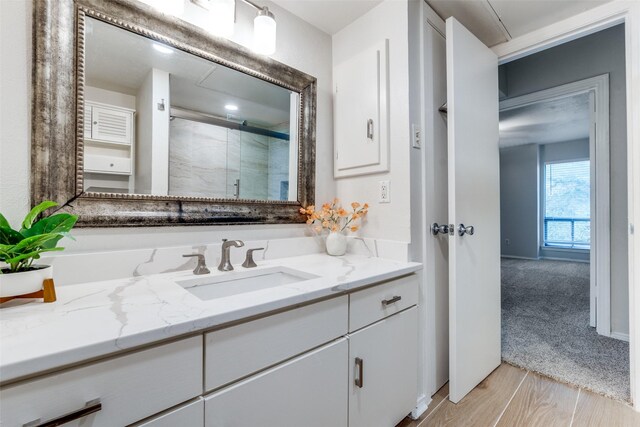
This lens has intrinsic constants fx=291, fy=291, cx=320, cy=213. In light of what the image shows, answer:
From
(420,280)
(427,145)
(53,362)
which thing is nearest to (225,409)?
(53,362)

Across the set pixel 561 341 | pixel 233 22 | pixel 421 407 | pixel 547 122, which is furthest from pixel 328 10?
pixel 547 122

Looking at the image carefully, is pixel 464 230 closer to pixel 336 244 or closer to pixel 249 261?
pixel 336 244

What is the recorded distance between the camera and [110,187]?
1.09 metres

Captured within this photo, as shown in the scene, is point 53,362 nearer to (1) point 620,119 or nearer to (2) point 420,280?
(2) point 420,280

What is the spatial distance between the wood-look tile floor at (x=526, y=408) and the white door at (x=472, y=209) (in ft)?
0.23

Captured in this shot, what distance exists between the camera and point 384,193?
156 centimetres

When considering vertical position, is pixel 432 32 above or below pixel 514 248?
above

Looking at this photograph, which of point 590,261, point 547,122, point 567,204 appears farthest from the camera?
point 567,204

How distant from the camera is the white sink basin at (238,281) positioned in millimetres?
1115

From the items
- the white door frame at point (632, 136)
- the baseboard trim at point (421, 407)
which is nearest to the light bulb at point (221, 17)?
the white door frame at point (632, 136)

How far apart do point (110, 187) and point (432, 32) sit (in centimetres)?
176

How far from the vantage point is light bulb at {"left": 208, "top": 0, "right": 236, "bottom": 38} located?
4.22 feet

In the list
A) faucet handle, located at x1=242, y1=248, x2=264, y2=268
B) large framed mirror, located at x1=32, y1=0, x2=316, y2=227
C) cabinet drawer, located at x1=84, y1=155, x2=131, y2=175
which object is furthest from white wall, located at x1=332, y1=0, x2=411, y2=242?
cabinet drawer, located at x1=84, y1=155, x2=131, y2=175

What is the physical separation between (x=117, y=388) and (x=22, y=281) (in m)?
0.42
